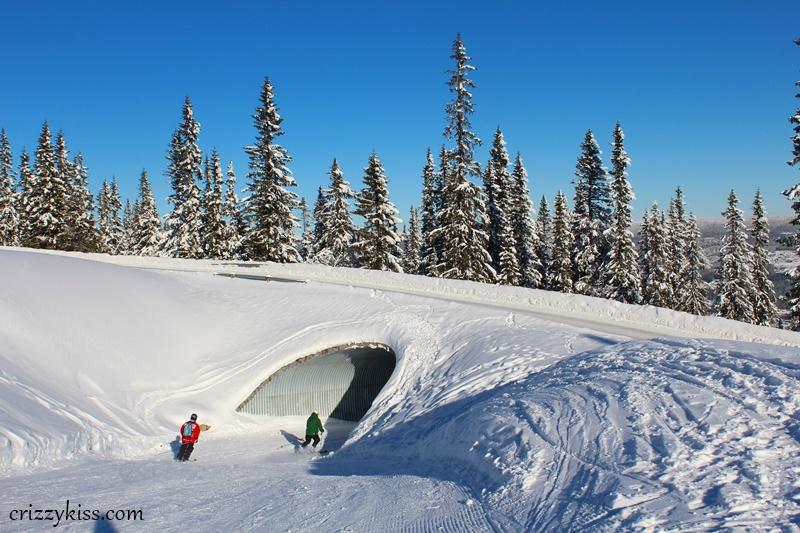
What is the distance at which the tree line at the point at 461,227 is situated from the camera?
33812 mm

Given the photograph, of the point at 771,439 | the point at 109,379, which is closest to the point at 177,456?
the point at 109,379

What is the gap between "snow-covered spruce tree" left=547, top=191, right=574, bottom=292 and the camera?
143ft

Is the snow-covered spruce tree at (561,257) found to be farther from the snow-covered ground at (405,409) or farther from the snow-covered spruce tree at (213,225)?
the snow-covered spruce tree at (213,225)

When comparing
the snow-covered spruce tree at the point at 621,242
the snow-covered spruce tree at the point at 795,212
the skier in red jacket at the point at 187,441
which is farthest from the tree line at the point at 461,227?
the skier in red jacket at the point at 187,441

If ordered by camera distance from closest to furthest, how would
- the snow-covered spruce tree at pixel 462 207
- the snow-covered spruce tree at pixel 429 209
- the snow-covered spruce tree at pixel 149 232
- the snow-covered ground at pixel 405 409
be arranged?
the snow-covered ground at pixel 405 409 < the snow-covered spruce tree at pixel 462 207 < the snow-covered spruce tree at pixel 429 209 < the snow-covered spruce tree at pixel 149 232

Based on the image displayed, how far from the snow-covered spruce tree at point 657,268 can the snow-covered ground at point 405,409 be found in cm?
2553

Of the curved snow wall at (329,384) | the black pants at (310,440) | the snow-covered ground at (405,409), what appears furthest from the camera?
the curved snow wall at (329,384)

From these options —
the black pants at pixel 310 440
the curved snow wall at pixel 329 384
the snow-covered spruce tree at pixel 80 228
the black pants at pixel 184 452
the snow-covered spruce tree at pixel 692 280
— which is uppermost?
the snow-covered spruce tree at pixel 80 228

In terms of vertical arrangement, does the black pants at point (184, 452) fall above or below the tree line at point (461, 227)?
below

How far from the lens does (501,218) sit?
128ft

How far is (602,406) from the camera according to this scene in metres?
8.76

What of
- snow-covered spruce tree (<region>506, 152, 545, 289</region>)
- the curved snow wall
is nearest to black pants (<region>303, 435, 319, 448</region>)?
the curved snow wall

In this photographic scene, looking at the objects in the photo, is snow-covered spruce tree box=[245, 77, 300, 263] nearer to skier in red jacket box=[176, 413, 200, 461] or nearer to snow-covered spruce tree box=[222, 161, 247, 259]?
snow-covered spruce tree box=[222, 161, 247, 259]

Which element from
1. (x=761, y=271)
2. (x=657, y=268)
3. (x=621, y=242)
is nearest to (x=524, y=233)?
(x=621, y=242)
